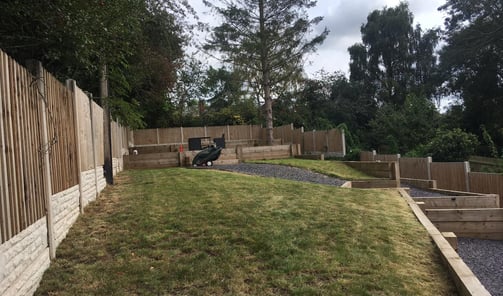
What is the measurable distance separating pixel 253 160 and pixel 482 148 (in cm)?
1845

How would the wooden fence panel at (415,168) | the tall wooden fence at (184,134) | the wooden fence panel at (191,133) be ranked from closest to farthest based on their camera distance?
1. the wooden fence panel at (415,168)
2. the tall wooden fence at (184,134)
3. the wooden fence panel at (191,133)

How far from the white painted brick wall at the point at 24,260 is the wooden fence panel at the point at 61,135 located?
2.78 ft

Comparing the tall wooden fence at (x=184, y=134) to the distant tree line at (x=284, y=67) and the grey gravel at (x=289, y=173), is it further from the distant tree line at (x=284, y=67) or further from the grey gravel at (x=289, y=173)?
the grey gravel at (x=289, y=173)

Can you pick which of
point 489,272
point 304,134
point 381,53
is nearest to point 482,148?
point 304,134

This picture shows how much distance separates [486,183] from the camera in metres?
11.6

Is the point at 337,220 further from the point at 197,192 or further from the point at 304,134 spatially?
the point at 304,134

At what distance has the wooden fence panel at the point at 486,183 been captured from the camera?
11.0 m

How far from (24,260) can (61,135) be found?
7.11 ft

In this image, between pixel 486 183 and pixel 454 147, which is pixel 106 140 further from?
pixel 454 147

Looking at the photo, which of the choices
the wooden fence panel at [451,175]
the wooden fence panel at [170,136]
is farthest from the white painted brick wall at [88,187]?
the wooden fence panel at [170,136]

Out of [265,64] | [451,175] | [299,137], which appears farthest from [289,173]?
[265,64]

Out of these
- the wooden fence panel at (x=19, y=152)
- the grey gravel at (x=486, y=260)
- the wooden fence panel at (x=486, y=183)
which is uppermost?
the wooden fence panel at (x=19, y=152)

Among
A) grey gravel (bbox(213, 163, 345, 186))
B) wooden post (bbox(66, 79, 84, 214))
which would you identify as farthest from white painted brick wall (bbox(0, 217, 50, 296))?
grey gravel (bbox(213, 163, 345, 186))

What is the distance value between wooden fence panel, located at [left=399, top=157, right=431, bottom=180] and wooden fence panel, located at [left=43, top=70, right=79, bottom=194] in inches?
476
